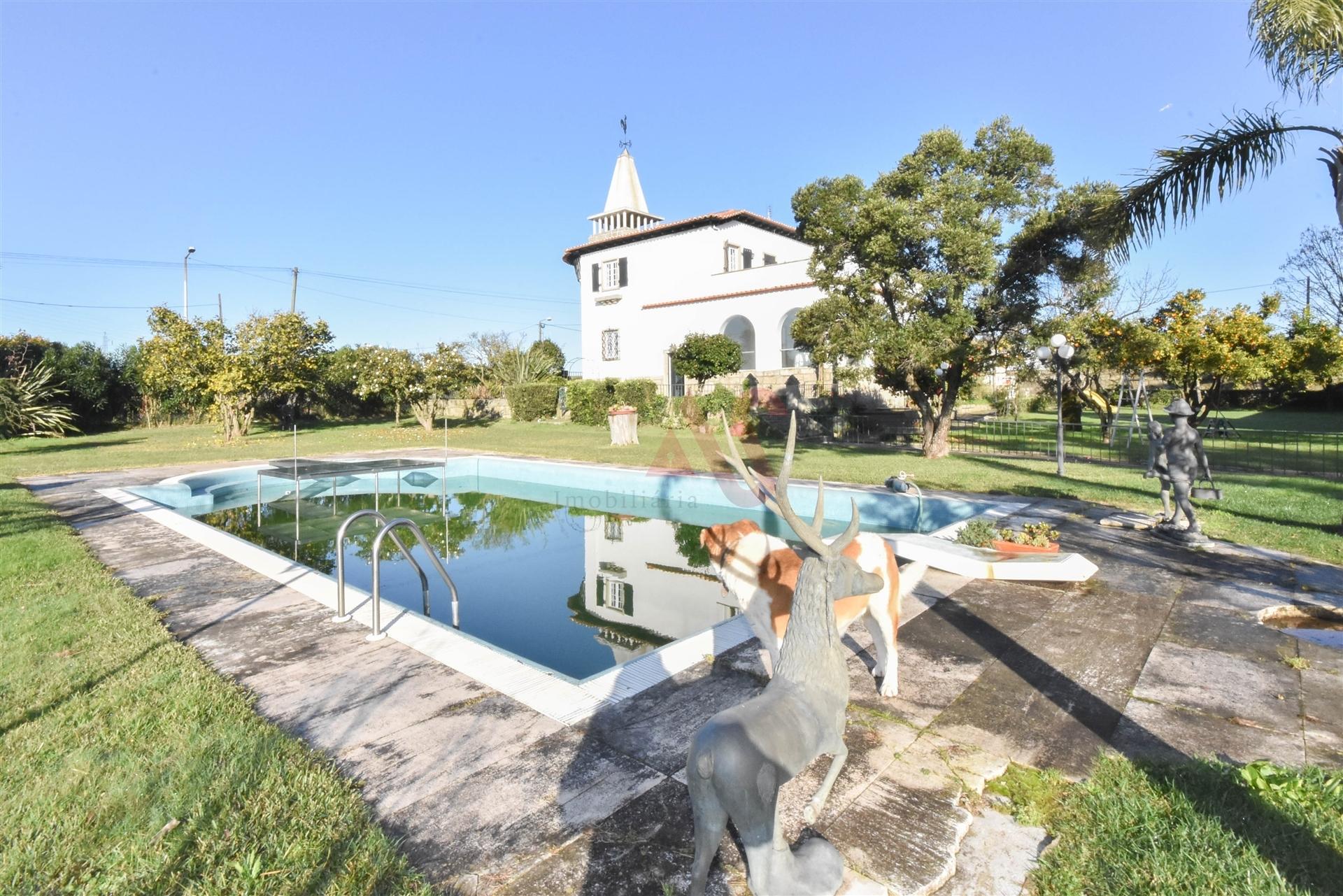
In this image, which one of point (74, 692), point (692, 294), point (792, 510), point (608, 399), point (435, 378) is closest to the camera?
point (792, 510)

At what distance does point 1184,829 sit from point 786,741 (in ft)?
5.69

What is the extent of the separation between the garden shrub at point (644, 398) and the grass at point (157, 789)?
2138cm

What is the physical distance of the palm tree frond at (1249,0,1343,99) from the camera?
5.93 metres

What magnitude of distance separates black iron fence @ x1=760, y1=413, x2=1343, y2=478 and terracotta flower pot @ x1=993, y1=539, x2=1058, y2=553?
9.21 metres

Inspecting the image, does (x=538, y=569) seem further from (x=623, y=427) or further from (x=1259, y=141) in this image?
(x=623, y=427)

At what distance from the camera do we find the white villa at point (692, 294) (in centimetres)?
2512

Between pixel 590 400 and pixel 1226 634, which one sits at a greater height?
pixel 590 400

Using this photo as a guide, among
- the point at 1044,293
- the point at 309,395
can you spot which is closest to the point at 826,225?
the point at 1044,293

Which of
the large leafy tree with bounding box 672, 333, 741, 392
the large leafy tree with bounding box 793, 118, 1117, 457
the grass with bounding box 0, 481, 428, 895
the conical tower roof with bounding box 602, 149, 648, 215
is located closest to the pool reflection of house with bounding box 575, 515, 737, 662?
the grass with bounding box 0, 481, 428, 895

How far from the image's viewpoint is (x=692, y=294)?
94.2 ft

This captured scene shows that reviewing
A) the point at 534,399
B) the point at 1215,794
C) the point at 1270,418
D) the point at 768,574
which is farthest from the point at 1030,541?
the point at 1270,418

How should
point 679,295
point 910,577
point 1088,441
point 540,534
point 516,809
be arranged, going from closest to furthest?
point 516,809 < point 910,577 < point 540,534 < point 1088,441 < point 679,295

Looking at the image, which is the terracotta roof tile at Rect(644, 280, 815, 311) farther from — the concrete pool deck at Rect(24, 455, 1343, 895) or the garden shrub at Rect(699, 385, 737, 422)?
the concrete pool deck at Rect(24, 455, 1343, 895)

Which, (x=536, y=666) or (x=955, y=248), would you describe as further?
(x=955, y=248)
